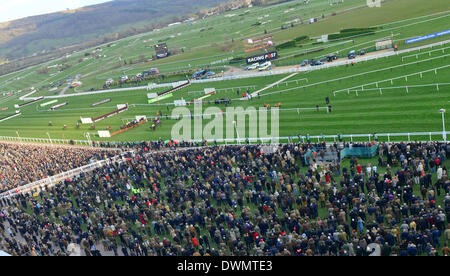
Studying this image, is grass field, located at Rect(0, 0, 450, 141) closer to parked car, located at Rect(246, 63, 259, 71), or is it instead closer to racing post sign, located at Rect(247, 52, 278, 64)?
racing post sign, located at Rect(247, 52, 278, 64)

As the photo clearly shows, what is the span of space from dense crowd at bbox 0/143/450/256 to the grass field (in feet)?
27.7

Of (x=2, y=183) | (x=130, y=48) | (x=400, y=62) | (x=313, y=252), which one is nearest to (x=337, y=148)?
(x=313, y=252)

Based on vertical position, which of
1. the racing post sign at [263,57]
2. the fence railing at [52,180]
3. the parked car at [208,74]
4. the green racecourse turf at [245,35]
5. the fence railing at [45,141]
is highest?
the green racecourse turf at [245,35]

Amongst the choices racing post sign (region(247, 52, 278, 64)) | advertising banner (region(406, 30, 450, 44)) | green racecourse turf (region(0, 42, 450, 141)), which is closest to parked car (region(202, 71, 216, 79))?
green racecourse turf (region(0, 42, 450, 141))

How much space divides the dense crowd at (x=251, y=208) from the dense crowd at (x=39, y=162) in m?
6.38

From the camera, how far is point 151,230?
77.5 feet

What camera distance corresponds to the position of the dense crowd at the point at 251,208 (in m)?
16.1

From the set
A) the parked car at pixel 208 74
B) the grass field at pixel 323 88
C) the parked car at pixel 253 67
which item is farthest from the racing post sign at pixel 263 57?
the parked car at pixel 208 74

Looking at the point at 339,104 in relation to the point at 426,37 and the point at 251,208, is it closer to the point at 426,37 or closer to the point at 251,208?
the point at 251,208

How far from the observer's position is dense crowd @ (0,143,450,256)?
1612 cm

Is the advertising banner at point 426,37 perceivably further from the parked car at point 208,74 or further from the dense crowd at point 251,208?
the dense crowd at point 251,208

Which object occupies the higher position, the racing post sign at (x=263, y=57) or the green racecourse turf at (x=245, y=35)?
the green racecourse turf at (x=245, y=35)

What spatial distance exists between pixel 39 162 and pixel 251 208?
92.3 ft

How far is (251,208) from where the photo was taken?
22672 millimetres
